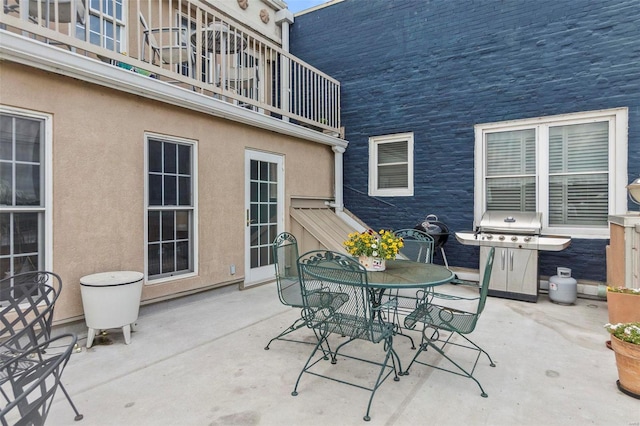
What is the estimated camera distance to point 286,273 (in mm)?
3482

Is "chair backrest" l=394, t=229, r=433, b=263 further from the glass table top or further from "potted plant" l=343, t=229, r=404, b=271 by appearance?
"potted plant" l=343, t=229, r=404, b=271

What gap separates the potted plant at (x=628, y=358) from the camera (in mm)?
2361

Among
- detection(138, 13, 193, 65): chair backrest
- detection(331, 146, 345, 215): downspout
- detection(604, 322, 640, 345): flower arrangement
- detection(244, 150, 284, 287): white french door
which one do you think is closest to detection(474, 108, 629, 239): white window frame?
detection(331, 146, 345, 215): downspout

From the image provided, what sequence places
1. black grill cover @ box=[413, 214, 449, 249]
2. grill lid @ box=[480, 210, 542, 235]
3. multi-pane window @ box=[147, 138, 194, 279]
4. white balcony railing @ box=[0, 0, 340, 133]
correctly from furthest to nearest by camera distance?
black grill cover @ box=[413, 214, 449, 249]
grill lid @ box=[480, 210, 542, 235]
multi-pane window @ box=[147, 138, 194, 279]
white balcony railing @ box=[0, 0, 340, 133]

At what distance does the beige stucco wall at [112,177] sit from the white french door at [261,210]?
0.85 feet

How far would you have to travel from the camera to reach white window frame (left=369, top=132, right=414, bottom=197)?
6422 mm

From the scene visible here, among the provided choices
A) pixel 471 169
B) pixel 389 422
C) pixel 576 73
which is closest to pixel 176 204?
pixel 389 422

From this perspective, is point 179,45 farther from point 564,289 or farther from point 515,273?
point 564,289

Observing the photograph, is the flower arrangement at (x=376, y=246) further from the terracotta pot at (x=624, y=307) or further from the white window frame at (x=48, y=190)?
the white window frame at (x=48, y=190)

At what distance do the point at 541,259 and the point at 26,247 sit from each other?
6.41 metres

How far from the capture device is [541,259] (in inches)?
210

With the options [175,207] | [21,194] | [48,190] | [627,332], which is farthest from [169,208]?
[627,332]

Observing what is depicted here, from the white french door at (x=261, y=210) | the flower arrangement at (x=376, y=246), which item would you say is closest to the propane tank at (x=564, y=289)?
the flower arrangement at (x=376, y=246)

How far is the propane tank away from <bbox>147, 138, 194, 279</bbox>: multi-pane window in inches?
188
